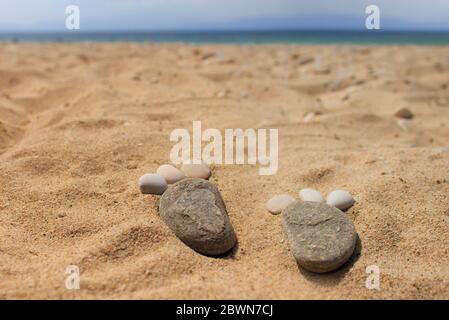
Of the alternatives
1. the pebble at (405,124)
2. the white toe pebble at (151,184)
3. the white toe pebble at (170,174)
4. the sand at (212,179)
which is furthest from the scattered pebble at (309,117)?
the white toe pebble at (151,184)

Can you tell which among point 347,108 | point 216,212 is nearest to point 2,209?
point 216,212

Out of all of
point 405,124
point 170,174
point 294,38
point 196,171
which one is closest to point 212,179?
point 196,171

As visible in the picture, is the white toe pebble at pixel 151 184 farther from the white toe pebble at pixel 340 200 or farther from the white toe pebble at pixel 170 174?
the white toe pebble at pixel 340 200

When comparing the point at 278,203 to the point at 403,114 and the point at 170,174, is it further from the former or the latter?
the point at 403,114
